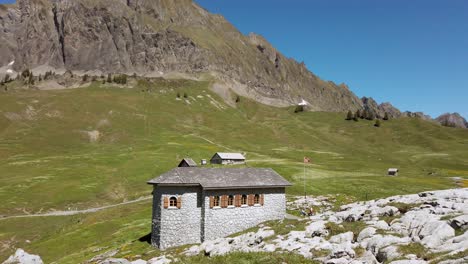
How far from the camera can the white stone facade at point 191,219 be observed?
47.0 meters

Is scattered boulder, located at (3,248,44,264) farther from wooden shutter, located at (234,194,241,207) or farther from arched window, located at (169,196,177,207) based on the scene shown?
wooden shutter, located at (234,194,241,207)

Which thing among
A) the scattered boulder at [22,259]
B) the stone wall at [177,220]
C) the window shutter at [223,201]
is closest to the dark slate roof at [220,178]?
the stone wall at [177,220]

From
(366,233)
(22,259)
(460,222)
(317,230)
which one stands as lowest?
(22,259)

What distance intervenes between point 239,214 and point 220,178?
5507 millimetres

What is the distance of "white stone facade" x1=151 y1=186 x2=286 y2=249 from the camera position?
46969mm

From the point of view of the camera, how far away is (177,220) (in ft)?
155

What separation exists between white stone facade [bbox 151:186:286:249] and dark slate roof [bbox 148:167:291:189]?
906 millimetres

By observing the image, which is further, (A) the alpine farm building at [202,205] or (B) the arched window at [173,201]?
(B) the arched window at [173,201]

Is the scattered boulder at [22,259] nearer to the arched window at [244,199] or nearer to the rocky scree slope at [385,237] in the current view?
the rocky scree slope at [385,237]

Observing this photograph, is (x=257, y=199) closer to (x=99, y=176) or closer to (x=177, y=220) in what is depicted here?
(x=177, y=220)

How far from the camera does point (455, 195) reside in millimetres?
34406

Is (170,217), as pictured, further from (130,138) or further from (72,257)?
(130,138)

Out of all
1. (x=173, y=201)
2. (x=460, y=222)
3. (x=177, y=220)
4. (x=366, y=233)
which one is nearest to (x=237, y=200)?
(x=177, y=220)

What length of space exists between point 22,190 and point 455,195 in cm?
9545
